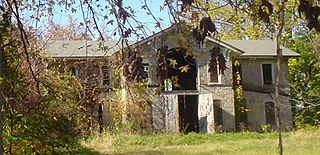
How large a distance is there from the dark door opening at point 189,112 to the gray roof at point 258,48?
140 inches

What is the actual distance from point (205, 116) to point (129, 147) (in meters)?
8.10

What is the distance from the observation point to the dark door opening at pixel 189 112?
29031mm

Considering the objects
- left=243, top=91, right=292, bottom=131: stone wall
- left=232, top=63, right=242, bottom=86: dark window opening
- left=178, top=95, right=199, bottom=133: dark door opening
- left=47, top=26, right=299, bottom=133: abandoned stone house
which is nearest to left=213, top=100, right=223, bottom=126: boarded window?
left=47, top=26, right=299, bottom=133: abandoned stone house

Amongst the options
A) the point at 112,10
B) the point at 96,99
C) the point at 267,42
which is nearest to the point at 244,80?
the point at 267,42

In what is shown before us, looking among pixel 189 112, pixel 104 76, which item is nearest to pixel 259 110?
pixel 189 112

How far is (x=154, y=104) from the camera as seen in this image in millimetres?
27609

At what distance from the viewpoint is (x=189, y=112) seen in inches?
1192

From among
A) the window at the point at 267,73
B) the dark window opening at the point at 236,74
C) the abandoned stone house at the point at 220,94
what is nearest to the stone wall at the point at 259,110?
the abandoned stone house at the point at 220,94

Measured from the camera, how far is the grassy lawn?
17844 millimetres

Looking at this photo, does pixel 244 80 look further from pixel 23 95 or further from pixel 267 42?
pixel 23 95

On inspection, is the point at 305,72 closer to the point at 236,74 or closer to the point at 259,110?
the point at 259,110

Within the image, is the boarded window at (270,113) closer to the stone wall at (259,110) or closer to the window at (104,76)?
the stone wall at (259,110)

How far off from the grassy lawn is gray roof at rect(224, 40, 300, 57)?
5.21m

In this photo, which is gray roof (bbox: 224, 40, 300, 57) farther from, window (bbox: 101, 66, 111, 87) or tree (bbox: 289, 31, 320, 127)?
window (bbox: 101, 66, 111, 87)
